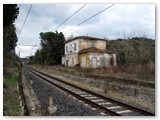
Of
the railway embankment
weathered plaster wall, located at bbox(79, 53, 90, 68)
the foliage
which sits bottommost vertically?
the railway embankment

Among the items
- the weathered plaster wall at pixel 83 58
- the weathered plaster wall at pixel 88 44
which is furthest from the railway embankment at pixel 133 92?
the weathered plaster wall at pixel 83 58

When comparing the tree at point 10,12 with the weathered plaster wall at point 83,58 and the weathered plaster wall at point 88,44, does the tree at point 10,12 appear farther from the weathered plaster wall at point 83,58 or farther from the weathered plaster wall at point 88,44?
the weathered plaster wall at point 83,58

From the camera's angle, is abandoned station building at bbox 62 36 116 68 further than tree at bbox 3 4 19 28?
Yes

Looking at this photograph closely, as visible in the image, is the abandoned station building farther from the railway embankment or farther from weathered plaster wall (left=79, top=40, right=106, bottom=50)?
the railway embankment

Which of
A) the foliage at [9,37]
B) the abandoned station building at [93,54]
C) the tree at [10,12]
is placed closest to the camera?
the tree at [10,12]

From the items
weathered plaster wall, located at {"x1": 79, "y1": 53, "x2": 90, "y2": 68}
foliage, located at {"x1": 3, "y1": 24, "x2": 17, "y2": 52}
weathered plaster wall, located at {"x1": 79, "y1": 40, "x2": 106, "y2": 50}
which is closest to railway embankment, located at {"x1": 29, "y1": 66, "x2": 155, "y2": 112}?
foliage, located at {"x1": 3, "y1": 24, "x2": 17, "y2": 52}

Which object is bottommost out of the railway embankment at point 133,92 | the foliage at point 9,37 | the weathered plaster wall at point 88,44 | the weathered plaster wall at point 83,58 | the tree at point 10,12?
the railway embankment at point 133,92

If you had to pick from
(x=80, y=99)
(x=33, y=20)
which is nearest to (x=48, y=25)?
(x=33, y=20)

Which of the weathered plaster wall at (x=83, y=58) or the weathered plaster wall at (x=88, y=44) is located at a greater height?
the weathered plaster wall at (x=88, y=44)

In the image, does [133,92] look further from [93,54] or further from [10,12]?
[93,54]

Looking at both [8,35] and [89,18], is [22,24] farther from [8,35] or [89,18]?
[8,35]

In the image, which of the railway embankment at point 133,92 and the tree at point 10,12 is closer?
the tree at point 10,12

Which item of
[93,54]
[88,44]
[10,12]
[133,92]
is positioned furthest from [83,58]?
[10,12]

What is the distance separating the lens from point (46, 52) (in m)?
7.08
